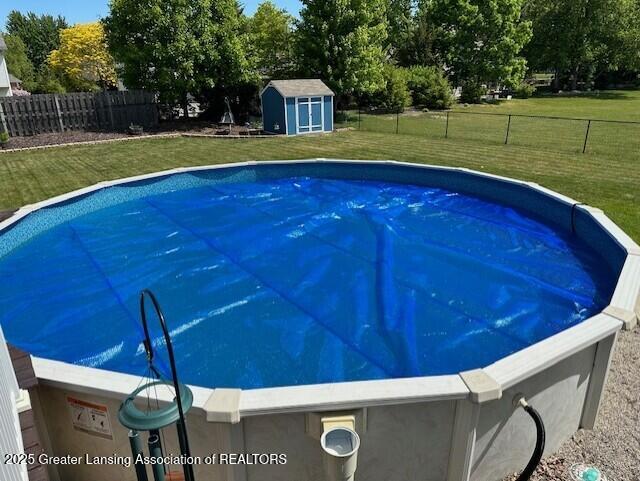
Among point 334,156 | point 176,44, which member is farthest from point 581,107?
point 176,44

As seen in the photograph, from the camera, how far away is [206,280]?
8062mm

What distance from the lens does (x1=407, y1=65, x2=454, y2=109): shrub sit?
34.9 m

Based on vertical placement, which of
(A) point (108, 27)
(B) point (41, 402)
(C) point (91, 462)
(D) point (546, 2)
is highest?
(D) point (546, 2)

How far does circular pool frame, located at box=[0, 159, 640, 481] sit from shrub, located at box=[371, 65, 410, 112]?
2984cm

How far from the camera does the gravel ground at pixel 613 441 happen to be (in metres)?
4.05

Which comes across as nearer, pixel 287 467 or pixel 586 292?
pixel 287 467

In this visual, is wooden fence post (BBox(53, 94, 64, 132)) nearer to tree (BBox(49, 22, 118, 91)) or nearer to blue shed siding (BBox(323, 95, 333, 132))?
blue shed siding (BBox(323, 95, 333, 132))

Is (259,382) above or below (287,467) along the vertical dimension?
below

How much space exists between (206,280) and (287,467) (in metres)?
4.89

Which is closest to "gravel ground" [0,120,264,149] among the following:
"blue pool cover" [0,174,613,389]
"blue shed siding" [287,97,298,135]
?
"blue shed siding" [287,97,298,135]

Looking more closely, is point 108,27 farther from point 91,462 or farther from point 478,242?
point 91,462

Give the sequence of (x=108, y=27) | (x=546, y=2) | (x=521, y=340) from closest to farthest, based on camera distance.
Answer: (x=521, y=340), (x=108, y=27), (x=546, y=2)

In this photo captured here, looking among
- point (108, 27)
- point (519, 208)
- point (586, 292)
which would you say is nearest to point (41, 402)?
point (586, 292)

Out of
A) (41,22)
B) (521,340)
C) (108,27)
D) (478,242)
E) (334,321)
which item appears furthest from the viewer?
(41,22)
